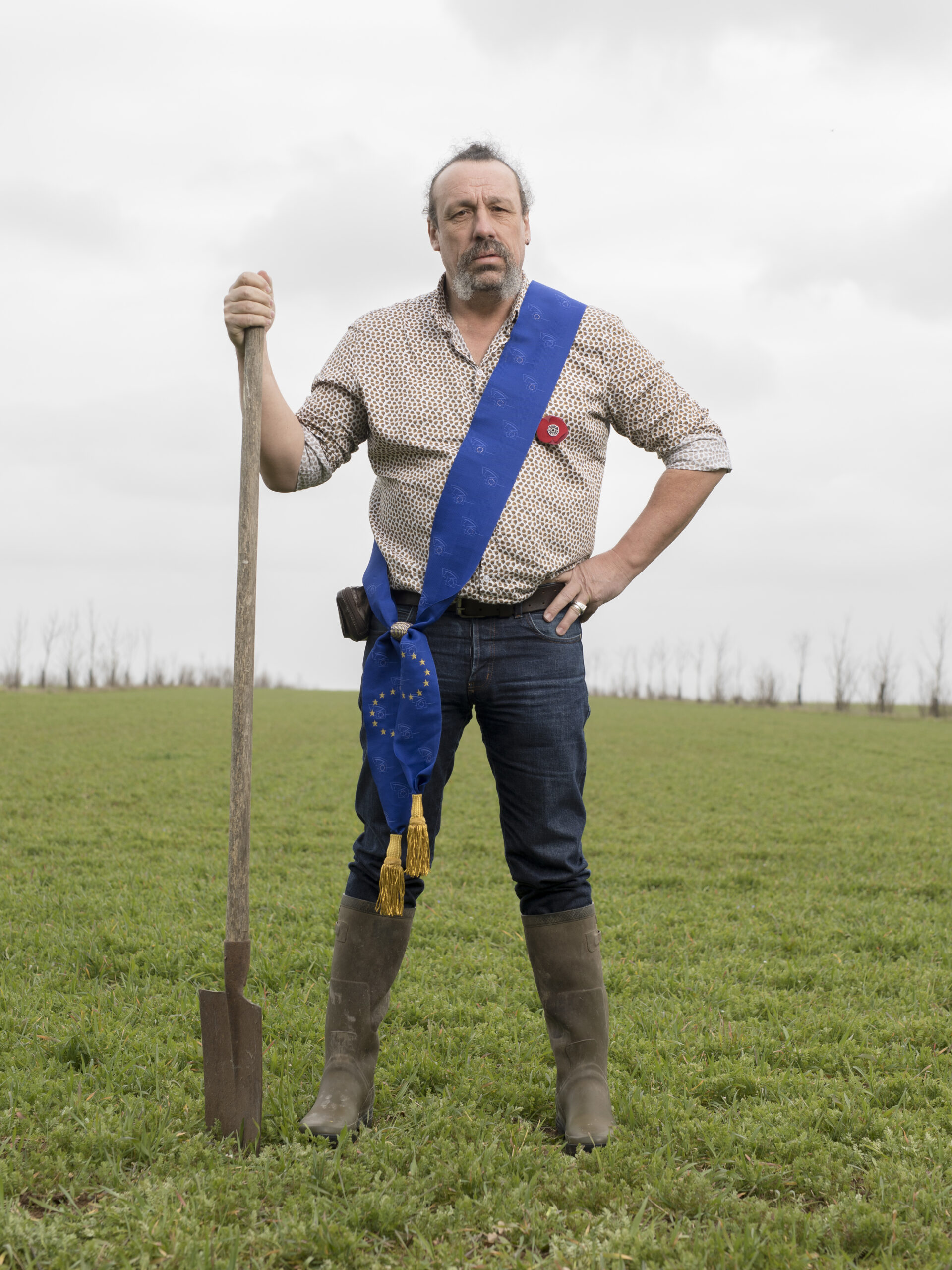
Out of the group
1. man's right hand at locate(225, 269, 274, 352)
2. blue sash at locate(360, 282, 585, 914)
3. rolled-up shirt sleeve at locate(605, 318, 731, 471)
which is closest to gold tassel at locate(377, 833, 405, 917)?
blue sash at locate(360, 282, 585, 914)

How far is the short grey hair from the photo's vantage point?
137 inches

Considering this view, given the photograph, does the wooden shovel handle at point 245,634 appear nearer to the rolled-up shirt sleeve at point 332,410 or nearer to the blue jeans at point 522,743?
the rolled-up shirt sleeve at point 332,410

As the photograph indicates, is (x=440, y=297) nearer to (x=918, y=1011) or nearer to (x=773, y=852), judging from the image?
(x=918, y=1011)

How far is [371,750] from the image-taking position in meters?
3.37

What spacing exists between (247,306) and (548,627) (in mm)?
1430

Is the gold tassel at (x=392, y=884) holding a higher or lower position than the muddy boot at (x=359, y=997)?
higher

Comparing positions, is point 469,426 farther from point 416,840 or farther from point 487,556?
point 416,840

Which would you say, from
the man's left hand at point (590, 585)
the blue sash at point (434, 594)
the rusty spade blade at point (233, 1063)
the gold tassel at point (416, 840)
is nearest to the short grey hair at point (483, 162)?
the blue sash at point (434, 594)

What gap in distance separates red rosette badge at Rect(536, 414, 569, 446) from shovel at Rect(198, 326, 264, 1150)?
91 cm

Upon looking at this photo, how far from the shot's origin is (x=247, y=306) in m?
3.35

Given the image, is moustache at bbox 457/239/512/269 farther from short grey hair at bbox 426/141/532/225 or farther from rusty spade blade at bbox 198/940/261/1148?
rusty spade blade at bbox 198/940/261/1148

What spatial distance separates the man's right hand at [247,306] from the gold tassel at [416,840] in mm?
1616

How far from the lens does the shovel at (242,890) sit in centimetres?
314

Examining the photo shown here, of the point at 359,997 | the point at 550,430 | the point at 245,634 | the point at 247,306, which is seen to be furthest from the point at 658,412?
the point at 359,997
